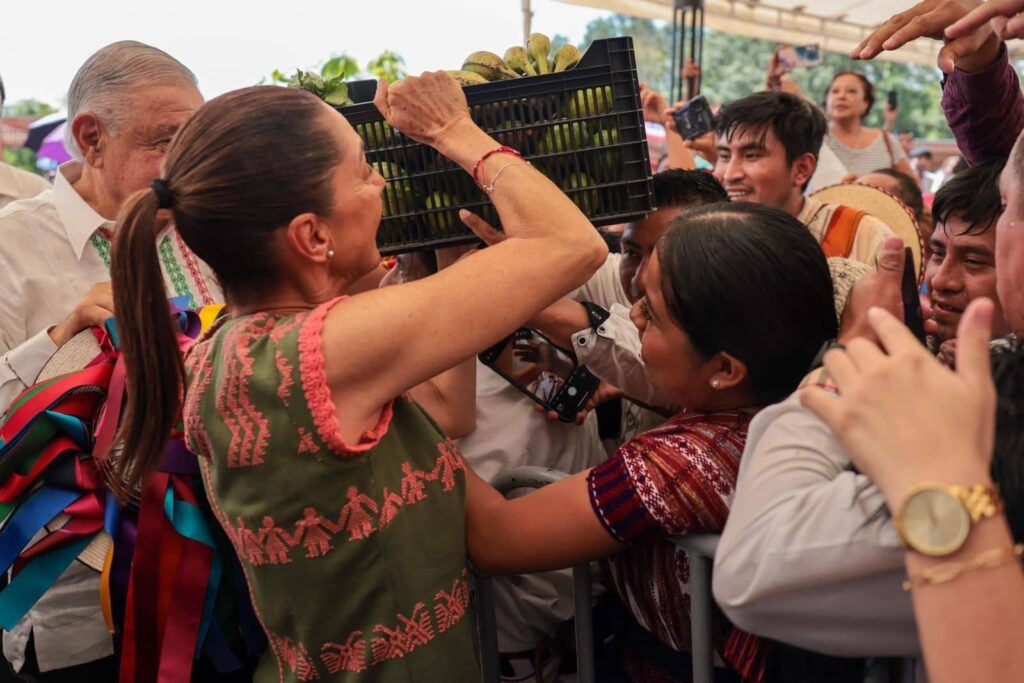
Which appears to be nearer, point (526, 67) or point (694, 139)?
point (526, 67)

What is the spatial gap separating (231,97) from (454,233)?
0.57 m

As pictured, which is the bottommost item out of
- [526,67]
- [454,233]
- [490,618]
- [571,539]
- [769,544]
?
[490,618]

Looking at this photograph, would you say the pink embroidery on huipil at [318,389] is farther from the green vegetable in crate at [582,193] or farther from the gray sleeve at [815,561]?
the green vegetable in crate at [582,193]

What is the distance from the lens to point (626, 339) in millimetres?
1935

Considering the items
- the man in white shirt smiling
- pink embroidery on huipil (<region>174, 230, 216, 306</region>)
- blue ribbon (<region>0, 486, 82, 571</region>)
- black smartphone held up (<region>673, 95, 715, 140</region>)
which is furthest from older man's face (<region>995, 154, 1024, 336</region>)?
black smartphone held up (<region>673, 95, 715, 140</region>)

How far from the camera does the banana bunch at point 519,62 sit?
5.39 feet

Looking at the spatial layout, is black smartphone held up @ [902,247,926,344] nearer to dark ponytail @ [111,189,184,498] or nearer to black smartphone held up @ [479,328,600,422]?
black smartphone held up @ [479,328,600,422]

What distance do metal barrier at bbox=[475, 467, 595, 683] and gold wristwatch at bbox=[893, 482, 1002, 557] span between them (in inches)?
24.9

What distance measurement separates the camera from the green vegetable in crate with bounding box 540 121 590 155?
1.59 metres

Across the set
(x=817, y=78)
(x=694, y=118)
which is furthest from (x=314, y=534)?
(x=817, y=78)

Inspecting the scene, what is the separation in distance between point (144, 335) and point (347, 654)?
54 cm

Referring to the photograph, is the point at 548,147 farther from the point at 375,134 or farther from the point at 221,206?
the point at 221,206

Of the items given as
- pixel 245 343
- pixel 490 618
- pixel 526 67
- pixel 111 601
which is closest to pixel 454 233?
pixel 526 67

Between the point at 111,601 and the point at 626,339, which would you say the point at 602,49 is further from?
the point at 111,601
